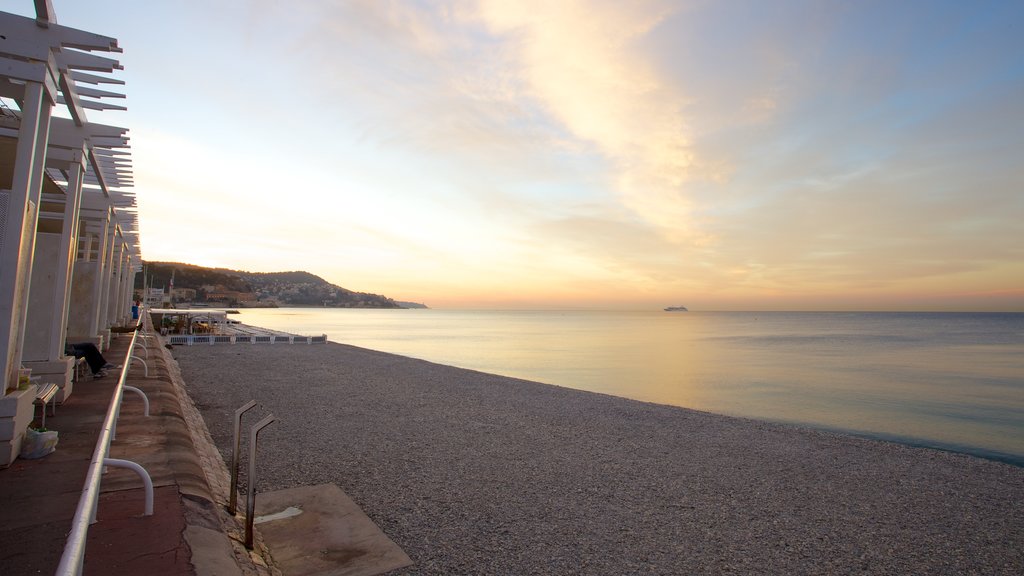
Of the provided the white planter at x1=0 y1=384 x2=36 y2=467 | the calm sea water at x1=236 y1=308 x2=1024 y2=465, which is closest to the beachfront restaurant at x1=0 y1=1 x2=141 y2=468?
the white planter at x1=0 y1=384 x2=36 y2=467

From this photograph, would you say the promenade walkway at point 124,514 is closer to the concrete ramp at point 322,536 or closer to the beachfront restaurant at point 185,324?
the concrete ramp at point 322,536

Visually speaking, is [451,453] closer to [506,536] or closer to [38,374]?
[506,536]

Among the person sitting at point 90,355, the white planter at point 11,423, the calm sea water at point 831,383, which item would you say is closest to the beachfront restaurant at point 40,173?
the white planter at point 11,423

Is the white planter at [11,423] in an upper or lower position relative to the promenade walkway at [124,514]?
upper

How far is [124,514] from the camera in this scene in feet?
12.6

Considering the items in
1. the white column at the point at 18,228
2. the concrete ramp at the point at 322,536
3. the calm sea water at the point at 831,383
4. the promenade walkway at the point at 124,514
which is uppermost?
the white column at the point at 18,228

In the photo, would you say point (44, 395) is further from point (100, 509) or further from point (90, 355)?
point (90, 355)

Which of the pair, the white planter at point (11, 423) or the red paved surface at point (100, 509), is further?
the white planter at point (11, 423)

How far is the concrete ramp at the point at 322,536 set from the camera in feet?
15.0

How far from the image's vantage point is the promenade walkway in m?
3.21

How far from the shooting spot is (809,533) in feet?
A: 19.0

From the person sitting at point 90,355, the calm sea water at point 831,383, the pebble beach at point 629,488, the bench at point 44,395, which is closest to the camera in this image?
the pebble beach at point 629,488

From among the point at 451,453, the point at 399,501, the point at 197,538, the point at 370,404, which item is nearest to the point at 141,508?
the point at 197,538

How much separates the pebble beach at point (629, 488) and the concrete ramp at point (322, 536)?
20 cm
